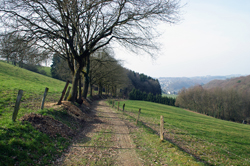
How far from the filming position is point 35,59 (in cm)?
1438

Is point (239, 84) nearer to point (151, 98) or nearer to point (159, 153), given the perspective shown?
point (151, 98)

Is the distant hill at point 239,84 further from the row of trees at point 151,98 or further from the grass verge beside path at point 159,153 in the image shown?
the grass verge beside path at point 159,153

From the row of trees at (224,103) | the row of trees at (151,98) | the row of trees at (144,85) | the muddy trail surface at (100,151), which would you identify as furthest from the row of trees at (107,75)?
the row of trees at (224,103)

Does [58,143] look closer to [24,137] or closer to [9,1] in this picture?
[24,137]

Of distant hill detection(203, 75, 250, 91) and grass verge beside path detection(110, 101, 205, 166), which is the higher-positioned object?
distant hill detection(203, 75, 250, 91)

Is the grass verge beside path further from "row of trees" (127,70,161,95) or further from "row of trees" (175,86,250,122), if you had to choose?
"row of trees" (127,70,161,95)

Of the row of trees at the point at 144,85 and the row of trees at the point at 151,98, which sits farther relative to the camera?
the row of trees at the point at 144,85

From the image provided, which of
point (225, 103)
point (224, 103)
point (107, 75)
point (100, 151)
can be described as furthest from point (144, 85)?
point (100, 151)

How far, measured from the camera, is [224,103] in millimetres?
52000

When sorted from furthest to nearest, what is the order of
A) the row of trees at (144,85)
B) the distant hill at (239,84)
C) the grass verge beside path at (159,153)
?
the row of trees at (144,85)
the distant hill at (239,84)
the grass verge beside path at (159,153)

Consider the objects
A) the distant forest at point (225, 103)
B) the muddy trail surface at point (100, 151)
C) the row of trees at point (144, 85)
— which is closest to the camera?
the muddy trail surface at point (100, 151)

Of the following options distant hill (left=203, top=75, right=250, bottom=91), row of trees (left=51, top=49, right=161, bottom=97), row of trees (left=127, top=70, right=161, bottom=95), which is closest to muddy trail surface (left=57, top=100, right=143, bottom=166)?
row of trees (left=51, top=49, right=161, bottom=97)

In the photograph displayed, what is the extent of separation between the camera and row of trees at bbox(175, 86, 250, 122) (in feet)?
165

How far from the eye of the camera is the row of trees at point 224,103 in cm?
5034
